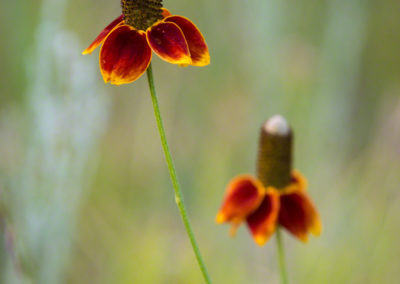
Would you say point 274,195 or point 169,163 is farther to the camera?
point 274,195

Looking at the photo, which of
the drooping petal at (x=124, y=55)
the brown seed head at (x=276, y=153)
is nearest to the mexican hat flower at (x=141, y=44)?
the drooping petal at (x=124, y=55)

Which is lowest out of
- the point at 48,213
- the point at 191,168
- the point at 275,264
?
the point at 275,264

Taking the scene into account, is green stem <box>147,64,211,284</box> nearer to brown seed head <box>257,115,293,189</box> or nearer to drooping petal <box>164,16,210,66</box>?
drooping petal <box>164,16,210,66</box>

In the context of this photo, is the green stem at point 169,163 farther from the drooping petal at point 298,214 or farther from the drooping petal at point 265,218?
the drooping petal at point 298,214

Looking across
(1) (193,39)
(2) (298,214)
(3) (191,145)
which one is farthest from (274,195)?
(3) (191,145)

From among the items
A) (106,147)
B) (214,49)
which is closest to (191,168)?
(106,147)

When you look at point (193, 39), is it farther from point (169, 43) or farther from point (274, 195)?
point (274, 195)

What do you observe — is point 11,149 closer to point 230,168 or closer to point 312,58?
point 230,168

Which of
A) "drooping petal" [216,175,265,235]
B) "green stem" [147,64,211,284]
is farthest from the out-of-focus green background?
"green stem" [147,64,211,284]
